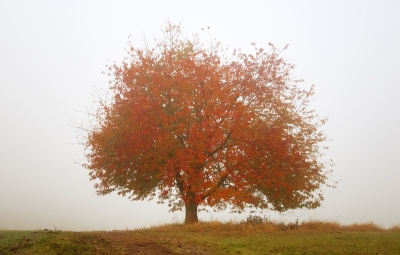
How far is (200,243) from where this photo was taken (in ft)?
60.8

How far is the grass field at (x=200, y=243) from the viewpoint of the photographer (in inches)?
619

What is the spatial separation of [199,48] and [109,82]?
6.97 meters

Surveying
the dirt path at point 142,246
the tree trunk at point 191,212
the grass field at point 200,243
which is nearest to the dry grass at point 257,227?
the grass field at point 200,243

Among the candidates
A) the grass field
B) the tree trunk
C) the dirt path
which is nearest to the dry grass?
the grass field

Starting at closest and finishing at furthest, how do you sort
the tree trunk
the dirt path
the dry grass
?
the dirt path
the dry grass
the tree trunk

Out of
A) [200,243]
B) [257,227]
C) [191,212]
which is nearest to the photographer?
[200,243]

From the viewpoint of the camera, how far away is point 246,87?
27.6 meters

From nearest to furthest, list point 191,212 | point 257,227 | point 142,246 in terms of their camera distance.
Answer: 1. point 142,246
2. point 257,227
3. point 191,212

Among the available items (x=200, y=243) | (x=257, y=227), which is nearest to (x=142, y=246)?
(x=200, y=243)

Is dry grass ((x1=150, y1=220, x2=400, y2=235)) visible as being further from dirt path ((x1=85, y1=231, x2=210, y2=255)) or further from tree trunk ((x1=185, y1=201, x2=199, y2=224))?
dirt path ((x1=85, y1=231, x2=210, y2=255))

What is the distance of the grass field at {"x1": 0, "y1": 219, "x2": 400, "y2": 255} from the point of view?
15719mm

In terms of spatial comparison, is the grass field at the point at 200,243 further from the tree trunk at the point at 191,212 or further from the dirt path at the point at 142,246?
the tree trunk at the point at 191,212

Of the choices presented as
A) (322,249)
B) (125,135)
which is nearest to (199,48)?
(125,135)

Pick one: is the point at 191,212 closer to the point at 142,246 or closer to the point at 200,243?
the point at 200,243
